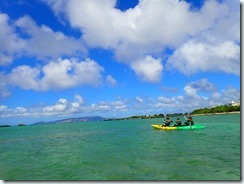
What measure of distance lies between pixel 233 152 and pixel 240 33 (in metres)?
8.00

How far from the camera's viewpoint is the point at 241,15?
838 centimetres

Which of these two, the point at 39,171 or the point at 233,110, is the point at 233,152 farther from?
the point at 233,110

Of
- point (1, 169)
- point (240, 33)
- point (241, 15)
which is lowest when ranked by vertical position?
point (1, 169)

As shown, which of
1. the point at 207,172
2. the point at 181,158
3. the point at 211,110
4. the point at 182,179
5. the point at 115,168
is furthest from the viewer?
the point at 211,110

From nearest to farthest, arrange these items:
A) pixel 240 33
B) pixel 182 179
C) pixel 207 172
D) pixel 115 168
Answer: pixel 240 33 → pixel 182 179 → pixel 207 172 → pixel 115 168

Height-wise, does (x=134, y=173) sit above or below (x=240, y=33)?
below

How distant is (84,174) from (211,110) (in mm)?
86313

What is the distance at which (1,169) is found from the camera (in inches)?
555

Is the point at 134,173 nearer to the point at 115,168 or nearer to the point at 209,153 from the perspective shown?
the point at 115,168

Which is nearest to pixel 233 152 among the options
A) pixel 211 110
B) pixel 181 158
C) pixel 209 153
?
pixel 209 153

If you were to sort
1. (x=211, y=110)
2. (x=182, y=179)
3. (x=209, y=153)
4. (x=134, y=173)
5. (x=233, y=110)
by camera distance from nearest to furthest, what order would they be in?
1. (x=182, y=179)
2. (x=134, y=173)
3. (x=209, y=153)
4. (x=233, y=110)
5. (x=211, y=110)

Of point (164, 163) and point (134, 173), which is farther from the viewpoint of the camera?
point (164, 163)

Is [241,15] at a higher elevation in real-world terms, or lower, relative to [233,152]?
higher

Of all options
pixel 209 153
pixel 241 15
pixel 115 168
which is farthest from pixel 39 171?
pixel 241 15
